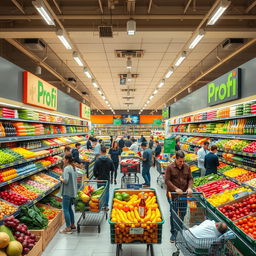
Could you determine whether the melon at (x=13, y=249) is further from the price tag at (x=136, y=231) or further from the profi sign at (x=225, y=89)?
the profi sign at (x=225, y=89)

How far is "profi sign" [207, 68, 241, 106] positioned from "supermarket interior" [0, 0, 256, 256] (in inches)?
1.2

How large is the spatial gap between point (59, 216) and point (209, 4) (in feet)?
22.1

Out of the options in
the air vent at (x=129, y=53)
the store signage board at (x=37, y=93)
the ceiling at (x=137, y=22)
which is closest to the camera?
the store signage board at (x=37, y=93)

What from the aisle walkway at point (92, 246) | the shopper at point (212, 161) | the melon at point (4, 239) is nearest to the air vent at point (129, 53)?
the shopper at point (212, 161)

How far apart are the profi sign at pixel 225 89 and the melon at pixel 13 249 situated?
595 cm

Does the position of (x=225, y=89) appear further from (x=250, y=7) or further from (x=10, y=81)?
(x=10, y=81)

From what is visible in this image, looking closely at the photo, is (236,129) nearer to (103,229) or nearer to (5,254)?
(103,229)

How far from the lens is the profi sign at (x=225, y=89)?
6441 mm

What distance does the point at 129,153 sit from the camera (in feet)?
36.6

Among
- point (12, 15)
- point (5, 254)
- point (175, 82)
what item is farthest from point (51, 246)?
point (175, 82)

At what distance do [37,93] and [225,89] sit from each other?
5.55 metres

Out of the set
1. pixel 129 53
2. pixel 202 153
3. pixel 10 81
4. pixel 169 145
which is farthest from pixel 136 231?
pixel 169 145

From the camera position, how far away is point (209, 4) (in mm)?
6688

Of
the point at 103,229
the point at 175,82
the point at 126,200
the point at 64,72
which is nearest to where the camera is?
the point at 126,200
